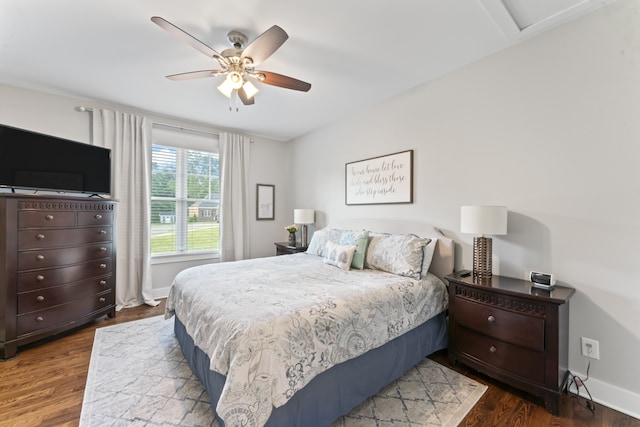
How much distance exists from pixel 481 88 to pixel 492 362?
2248mm

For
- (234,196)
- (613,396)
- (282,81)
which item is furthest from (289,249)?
(613,396)

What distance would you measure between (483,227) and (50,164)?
13.3 ft

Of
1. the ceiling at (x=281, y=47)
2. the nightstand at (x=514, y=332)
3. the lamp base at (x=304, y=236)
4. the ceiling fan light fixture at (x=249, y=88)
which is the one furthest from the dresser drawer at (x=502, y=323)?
the lamp base at (x=304, y=236)

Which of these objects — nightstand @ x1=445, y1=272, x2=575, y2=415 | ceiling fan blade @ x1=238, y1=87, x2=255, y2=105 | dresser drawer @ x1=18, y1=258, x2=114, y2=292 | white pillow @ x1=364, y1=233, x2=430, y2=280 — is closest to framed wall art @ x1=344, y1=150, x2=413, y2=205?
white pillow @ x1=364, y1=233, x2=430, y2=280

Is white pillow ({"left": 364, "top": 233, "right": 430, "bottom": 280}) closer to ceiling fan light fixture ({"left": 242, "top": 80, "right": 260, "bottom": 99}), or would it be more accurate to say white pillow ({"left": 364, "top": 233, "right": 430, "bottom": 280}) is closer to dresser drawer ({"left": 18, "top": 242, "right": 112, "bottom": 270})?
ceiling fan light fixture ({"left": 242, "top": 80, "right": 260, "bottom": 99})

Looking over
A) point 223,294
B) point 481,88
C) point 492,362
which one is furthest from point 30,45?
point 492,362

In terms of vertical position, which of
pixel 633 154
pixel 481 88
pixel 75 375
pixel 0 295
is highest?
pixel 481 88

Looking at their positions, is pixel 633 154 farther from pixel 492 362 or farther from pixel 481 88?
pixel 492 362

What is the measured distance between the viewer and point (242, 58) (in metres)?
1.96

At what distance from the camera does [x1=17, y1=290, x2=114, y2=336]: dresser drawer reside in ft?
7.72

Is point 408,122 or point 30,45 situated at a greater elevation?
point 30,45

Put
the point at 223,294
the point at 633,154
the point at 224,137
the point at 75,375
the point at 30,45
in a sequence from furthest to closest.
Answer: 1. the point at 224,137
2. the point at 30,45
3. the point at 75,375
4. the point at 223,294
5. the point at 633,154

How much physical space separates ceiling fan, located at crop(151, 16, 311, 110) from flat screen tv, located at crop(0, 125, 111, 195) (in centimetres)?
165

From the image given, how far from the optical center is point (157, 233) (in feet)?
12.6
